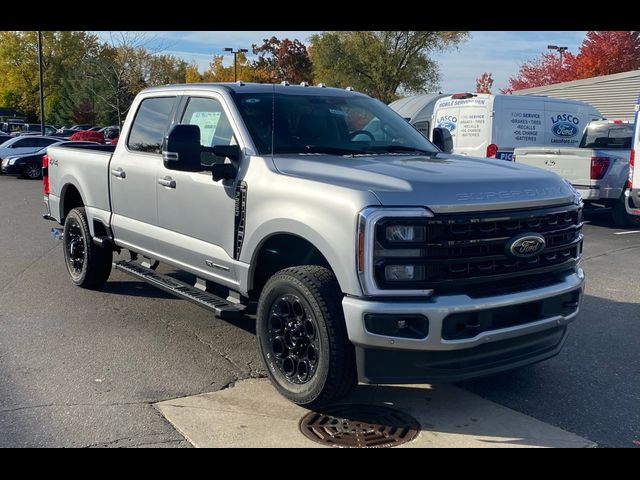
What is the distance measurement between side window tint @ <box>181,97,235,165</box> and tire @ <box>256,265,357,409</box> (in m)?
1.32

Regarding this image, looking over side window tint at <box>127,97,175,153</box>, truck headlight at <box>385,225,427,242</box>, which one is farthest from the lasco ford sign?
truck headlight at <box>385,225,427,242</box>

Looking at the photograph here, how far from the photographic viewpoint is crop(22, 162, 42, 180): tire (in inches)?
936

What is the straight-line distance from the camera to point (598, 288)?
7676mm

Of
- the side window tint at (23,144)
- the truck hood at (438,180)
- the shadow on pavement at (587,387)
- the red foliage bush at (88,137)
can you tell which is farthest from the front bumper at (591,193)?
the red foliage bush at (88,137)

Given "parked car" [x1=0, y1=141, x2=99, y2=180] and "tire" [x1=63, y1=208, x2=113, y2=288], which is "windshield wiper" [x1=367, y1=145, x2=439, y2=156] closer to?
"tire" [x1=63, y1=208, x2=113, y2=288]

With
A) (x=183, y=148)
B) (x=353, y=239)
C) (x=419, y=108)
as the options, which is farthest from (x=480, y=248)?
(x=419, y=108)

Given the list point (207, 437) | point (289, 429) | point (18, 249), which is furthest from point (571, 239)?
point (18, 249)

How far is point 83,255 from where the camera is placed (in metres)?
7.34

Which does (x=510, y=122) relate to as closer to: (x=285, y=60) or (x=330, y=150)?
(x=330, y=150)

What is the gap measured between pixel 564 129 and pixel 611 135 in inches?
54.0

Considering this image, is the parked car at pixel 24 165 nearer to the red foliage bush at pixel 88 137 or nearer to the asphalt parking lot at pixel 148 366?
the red foliage bush at pixel 88 137

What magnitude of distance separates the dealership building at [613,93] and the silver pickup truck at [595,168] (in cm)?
1217

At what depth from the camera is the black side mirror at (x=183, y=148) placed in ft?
15.8

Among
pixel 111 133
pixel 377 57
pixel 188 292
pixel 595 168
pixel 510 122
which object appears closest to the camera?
pixel 188 292
